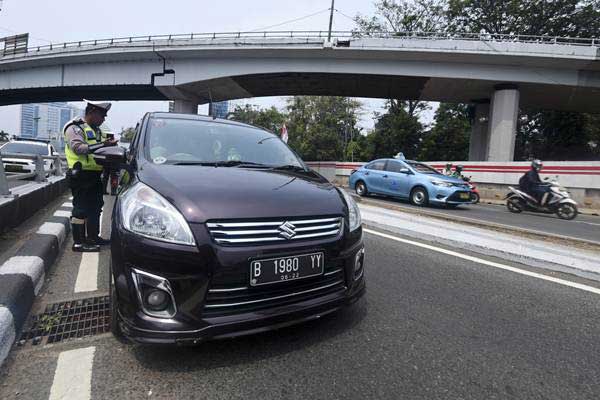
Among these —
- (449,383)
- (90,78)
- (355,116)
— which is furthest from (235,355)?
(355,116)

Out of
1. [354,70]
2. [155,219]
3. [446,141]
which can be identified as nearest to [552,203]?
[155,219]

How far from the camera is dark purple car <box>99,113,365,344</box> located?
193cm

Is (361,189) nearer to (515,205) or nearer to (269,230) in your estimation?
(515,205)

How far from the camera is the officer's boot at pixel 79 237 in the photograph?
4398mm

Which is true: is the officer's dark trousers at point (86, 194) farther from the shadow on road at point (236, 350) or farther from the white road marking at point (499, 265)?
the white road marking at point (499, 265)

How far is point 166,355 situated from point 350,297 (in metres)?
A: 1.19

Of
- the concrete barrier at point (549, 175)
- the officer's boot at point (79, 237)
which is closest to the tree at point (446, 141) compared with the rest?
the concrete barrier at point (549, 175)

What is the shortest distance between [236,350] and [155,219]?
0.94 metres

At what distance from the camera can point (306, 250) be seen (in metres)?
2.15

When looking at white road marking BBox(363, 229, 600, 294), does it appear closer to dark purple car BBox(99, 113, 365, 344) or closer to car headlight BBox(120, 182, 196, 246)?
dark purple car BBox(99, 113, 365, 344)

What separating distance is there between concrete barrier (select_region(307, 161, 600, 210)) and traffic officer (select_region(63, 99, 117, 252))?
16830 millimetres

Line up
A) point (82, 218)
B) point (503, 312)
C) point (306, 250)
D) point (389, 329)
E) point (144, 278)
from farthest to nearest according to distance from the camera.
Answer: point (82, 218) → point (503, 312) → point (389, 329) → point (306, 250) → point (144, 278)

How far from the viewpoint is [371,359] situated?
7.25 feet

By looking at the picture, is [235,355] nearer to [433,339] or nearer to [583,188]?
[433,339]
